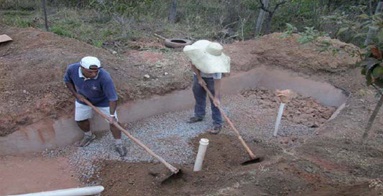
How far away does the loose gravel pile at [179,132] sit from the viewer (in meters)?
4.80

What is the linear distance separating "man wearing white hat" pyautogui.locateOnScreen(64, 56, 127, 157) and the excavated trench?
287 millimetres

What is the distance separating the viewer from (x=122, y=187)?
413 centimetres

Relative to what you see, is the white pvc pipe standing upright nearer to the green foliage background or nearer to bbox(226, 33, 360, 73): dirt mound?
bbox(226, 33, 360, 73): dirt mound

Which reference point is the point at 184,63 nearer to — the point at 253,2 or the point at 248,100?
the point at 248,100

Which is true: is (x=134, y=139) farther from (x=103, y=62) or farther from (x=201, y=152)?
(x=103, y=62)

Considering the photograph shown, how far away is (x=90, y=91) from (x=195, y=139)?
1731mm

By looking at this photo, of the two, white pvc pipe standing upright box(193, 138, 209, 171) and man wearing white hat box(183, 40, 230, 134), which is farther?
man wearing white hat box(183, 40, 230, 134)

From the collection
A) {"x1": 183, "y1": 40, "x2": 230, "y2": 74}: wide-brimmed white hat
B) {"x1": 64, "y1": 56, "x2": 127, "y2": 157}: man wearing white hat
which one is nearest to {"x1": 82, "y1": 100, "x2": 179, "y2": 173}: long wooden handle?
{"x1": 64, "y1": 56, "x2": 127, "y2": 157}: man wearing white hat

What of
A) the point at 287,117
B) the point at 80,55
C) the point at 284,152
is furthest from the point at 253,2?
the point at 284,152

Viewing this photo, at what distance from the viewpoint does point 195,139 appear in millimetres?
5359

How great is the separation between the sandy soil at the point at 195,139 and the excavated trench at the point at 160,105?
115 mm

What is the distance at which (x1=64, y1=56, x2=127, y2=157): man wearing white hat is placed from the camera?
14.1ft

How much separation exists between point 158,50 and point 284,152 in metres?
3.71

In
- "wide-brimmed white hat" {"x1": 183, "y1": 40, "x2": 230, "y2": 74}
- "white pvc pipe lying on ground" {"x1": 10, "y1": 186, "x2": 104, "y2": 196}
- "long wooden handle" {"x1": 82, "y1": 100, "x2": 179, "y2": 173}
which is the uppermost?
"wide-brimmed white hat" {"x1": 183, "y1": 40, "x2": 230, "y2": 74}
